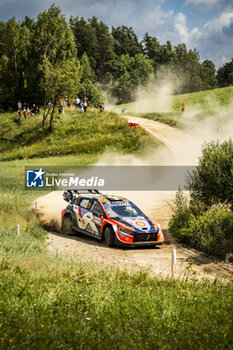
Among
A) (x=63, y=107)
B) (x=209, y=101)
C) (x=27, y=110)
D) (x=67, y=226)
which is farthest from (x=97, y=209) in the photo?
(x=209, y=101)

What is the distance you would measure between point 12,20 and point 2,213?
171 feet

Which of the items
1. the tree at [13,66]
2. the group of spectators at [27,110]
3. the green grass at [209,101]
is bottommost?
the group of spectators at [27,110]

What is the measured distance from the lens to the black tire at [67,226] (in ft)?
62.8

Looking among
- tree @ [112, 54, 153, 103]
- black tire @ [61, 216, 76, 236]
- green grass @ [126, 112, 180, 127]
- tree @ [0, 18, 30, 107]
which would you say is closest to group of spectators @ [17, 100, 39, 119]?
tree @ [0, 18, 30, 107]

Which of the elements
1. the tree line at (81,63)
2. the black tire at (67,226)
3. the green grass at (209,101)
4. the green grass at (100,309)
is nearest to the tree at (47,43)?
the tree line at (81,63)

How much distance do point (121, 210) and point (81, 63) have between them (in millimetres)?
81036

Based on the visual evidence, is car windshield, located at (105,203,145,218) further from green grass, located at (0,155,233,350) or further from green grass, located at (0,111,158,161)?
green grass, located at (0,111,158,161)

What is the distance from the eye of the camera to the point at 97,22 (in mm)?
120188

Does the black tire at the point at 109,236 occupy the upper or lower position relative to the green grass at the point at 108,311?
lower

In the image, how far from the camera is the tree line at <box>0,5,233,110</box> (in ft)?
177

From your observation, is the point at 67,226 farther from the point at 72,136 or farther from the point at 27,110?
the point at 27,110

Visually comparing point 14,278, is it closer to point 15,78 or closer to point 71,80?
point 71,80

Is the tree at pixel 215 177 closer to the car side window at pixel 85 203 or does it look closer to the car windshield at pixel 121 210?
the car windshield at pixel 121 210

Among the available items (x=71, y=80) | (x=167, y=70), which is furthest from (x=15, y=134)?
(x=167, y=70)
